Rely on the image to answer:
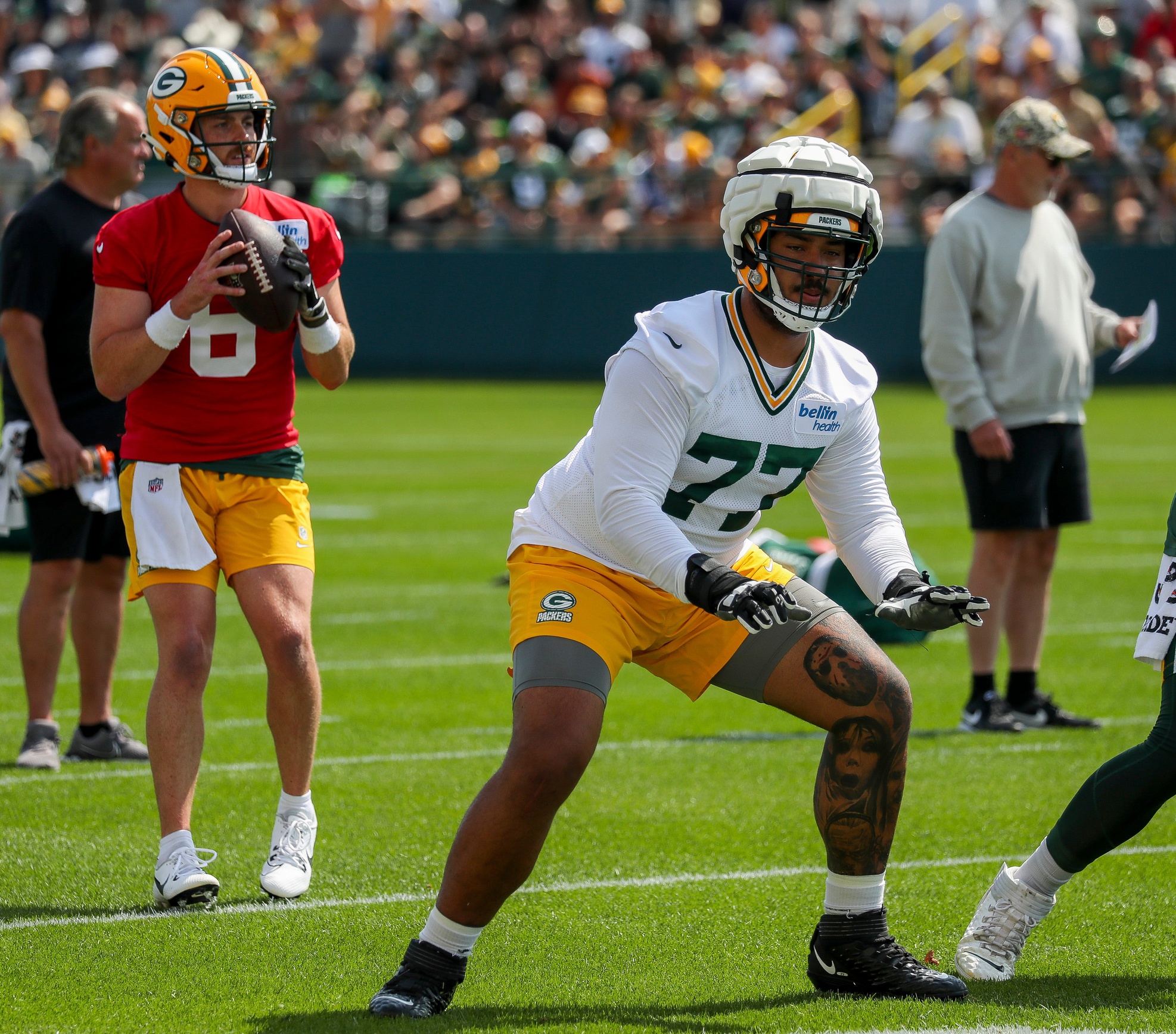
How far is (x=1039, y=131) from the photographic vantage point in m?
7.18

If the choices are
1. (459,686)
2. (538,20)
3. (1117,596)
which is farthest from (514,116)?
(459,686)

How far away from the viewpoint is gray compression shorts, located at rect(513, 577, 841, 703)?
154 inches

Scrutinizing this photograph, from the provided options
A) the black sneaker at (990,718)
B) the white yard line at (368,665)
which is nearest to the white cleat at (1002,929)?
the black sneaker at (990,718)

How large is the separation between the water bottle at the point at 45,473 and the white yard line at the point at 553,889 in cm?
204

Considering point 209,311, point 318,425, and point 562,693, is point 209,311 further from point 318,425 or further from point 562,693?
point 318,425

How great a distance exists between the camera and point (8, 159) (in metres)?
23.2

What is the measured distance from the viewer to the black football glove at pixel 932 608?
3914 millimetres

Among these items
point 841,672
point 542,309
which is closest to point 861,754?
point 841,672

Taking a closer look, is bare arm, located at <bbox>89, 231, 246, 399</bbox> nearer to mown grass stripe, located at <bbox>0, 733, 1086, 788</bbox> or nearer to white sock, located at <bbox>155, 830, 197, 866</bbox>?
white sock, located at <bbox>155, 830, 197, 866</bbox>

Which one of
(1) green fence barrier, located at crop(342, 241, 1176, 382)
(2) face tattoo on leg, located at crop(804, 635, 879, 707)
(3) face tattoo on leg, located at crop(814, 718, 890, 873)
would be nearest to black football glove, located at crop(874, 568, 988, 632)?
(2) face tattoo on leg, located at crop(804, 635, 879, 707)

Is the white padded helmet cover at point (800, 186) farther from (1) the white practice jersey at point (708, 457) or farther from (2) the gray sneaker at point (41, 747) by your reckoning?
(2) the gray sneaker at point (41, 747)

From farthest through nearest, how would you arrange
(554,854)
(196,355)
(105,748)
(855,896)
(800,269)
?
1. (105,748)
2. (554,854)
3. (196,355)
4. (855,896)
5. (800,269)

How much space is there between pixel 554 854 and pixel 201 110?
2.48m

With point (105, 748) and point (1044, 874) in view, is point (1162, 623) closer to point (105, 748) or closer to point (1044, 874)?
point (1044, 874)
